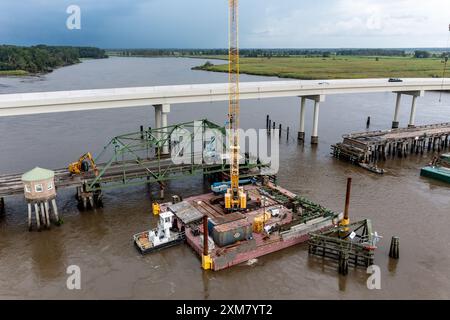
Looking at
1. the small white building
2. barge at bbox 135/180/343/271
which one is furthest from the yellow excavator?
barge at bbox 135/180/343/271

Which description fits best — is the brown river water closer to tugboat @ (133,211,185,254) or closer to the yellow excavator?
tugboat @ (133,211,185,254)

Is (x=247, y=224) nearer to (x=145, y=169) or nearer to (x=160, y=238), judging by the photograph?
(x=160, y=238)

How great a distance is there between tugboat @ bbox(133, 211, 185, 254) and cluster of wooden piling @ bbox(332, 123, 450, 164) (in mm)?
28837

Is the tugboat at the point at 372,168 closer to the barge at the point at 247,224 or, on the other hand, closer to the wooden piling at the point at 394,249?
the barge at the point at 247,224

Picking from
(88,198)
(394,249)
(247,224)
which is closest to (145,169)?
(88,198)

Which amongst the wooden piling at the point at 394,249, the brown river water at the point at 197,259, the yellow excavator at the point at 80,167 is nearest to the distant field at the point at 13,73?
the brown river water at the point at 197,259

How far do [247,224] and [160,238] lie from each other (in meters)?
6.40

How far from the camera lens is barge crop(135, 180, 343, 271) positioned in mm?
25328

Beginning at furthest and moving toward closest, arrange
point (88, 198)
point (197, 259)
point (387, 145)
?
point (387, 145) → point (88, 198) → point (197, 259)

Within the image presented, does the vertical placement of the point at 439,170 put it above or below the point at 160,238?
above

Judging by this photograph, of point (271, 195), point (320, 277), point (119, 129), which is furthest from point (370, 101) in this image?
point (320, 277)

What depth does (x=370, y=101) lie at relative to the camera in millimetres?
100125

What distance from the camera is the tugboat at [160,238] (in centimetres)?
2627

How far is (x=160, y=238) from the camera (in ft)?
88.2
